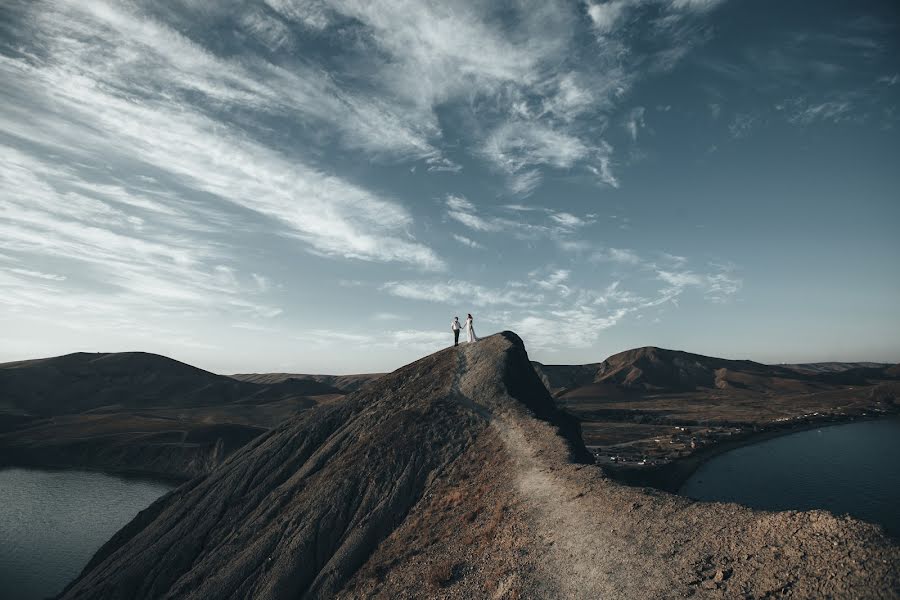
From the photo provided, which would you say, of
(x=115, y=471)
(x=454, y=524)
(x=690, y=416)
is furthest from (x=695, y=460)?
(x=115, y=471)

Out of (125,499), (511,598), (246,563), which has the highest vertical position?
(511,598)

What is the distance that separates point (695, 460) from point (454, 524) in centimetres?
7939

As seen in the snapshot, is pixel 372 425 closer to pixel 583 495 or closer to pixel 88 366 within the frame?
pixel 583 495

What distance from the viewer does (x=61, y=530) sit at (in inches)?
2323

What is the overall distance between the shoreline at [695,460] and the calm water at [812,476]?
56.4 inches

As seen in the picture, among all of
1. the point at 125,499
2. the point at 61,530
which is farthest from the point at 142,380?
the point at 61,530

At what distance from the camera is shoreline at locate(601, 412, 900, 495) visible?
222 feet

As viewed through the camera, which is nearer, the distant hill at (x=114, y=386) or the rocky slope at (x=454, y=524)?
the rocky slope at (x=454, y=524)

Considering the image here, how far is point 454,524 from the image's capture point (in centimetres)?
2533

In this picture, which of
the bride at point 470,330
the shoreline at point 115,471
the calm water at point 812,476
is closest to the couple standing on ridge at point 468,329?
the bride at point 470,330

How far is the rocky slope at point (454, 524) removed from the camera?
15.2 m

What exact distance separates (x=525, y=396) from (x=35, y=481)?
102909 mm

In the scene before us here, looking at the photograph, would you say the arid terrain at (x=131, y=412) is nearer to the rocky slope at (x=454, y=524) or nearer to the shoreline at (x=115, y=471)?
the shoreline at (x=115, y=471)

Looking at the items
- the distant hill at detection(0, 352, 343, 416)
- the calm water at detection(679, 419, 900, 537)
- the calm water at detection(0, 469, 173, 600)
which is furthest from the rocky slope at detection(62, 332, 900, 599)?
the distant hill at detection(0, 352, 343, 416)
